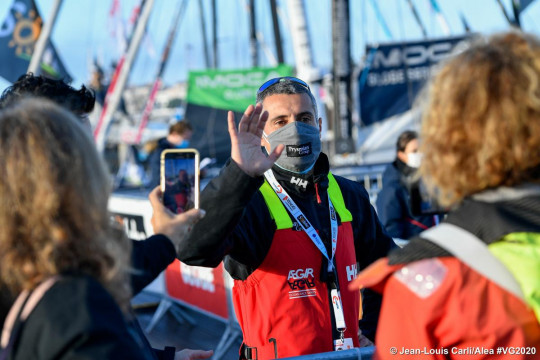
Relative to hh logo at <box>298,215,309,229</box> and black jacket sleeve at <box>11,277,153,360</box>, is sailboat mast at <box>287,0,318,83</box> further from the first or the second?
black jacket sleeve at <box>11,277,153,360</box>

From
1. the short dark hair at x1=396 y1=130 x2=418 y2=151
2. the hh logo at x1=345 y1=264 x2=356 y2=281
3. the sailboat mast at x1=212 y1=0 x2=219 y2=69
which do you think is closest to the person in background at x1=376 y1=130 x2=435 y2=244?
the short dark hair at x1=396 y1=130 x2=418 y2=151

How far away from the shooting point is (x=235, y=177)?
2.31 metres

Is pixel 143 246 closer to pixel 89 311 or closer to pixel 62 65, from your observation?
pixel 89 311

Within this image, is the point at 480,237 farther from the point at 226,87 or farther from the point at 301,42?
the point at 226,87

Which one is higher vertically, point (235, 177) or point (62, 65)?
point (62, 65)

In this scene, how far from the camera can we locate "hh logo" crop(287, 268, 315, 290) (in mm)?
2623

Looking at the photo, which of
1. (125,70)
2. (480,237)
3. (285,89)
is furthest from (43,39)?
(480,237)

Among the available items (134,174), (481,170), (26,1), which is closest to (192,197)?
(481,170)

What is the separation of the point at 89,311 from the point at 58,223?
8.6 inches

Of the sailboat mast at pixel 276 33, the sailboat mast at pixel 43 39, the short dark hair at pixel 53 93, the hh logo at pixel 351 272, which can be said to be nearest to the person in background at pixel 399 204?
the hh logo at pixel 351 272

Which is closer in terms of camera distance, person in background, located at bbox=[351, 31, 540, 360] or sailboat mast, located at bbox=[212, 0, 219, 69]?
person in background, located at bbox=[351, 31, 540, 360]

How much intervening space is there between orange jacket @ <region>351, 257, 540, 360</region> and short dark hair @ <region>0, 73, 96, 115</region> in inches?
60.7

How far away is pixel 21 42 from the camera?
13273 millimetres

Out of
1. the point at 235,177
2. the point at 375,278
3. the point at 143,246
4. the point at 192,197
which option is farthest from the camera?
the point at 235,177
